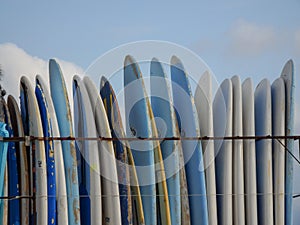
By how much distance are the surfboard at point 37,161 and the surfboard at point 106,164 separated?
294mm

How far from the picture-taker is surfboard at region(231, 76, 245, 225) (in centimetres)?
366

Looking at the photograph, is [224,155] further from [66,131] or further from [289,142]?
[66,131]

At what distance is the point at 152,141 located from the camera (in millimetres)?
3531

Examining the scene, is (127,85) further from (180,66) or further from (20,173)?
(20,173)

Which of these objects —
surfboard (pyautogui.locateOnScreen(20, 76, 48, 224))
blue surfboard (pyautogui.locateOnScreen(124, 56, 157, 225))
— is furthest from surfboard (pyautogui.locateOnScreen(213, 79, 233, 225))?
surfboard (pyautogui.locateOnScreen(20, 76, 48, 224))

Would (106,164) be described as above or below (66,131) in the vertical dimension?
below

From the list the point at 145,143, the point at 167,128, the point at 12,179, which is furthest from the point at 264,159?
the point at 12,179

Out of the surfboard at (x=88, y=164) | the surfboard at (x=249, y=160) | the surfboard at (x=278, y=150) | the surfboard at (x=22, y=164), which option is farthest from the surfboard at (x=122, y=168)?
the surfboard at (x=278, y=150)

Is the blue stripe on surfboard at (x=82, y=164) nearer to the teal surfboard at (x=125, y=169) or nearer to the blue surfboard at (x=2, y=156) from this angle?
the teal surfboard at (x=125, y=169)

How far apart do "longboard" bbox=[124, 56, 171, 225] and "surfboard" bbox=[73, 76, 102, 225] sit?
236 millimetres

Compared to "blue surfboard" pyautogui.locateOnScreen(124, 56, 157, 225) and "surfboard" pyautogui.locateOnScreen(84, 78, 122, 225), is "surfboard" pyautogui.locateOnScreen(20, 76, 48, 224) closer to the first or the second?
"surfboard" pyautogui.locateOnScreen(84, 78, 122, 225)

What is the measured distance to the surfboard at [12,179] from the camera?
333 cm

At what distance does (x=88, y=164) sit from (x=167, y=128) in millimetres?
465

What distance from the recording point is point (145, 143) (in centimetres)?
351
